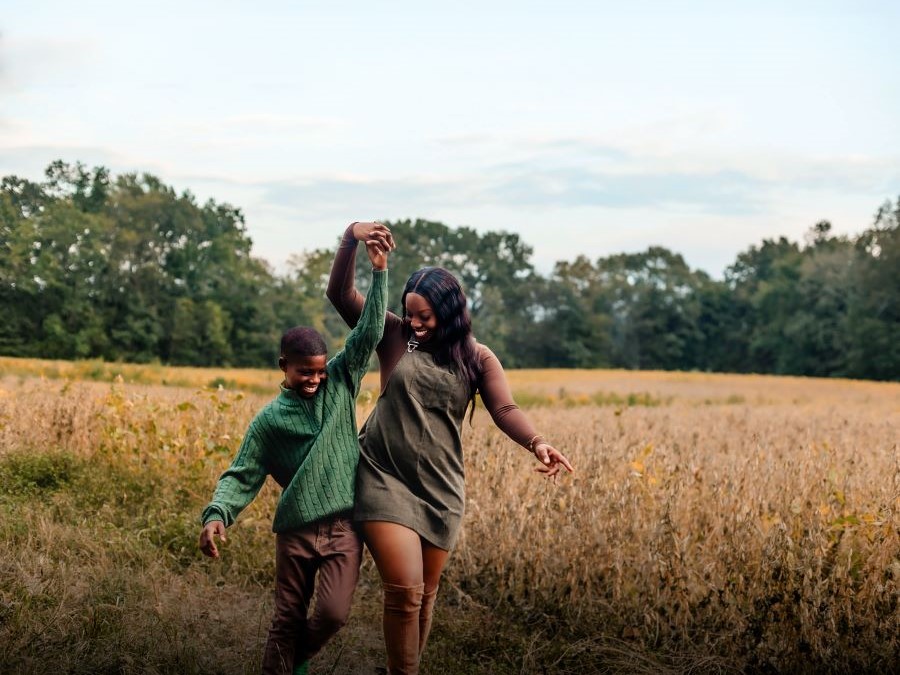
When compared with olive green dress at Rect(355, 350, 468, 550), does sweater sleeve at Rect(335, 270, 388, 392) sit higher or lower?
higher

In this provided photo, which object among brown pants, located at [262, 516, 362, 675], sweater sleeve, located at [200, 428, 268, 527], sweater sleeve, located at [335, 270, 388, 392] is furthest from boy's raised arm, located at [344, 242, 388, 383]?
brown pants, located at [262, 516, 362, 675]

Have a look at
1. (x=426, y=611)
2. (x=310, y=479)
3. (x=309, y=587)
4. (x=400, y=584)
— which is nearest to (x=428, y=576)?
(x=426, y=611)

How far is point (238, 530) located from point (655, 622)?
3315 millimetres

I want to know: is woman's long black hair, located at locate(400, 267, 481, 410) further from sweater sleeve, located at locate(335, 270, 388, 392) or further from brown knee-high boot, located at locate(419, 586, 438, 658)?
brown knee-high boot, located at locate(419, 586, 438, 658)

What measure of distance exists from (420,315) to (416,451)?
58 centimetres

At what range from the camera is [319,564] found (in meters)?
4.29

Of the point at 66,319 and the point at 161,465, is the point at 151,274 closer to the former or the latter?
the point at 66,319

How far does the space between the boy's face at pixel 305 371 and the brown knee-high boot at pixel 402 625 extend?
0.89m

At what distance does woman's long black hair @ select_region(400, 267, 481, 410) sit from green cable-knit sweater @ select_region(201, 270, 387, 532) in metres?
0.18

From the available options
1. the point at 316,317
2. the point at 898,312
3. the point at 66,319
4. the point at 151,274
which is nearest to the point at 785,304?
the point at 898,312

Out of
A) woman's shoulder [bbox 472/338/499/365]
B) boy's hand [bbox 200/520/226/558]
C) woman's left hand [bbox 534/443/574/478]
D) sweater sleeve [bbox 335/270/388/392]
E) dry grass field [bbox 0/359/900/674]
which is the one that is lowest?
dry grass field [bbox 0/359/900/674]

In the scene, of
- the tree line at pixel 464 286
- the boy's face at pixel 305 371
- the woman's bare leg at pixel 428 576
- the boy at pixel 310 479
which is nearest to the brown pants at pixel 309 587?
the boy at pixel 310 479

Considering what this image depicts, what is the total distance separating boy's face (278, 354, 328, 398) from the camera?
4.19 m

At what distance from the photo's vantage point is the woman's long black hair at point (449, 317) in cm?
426
